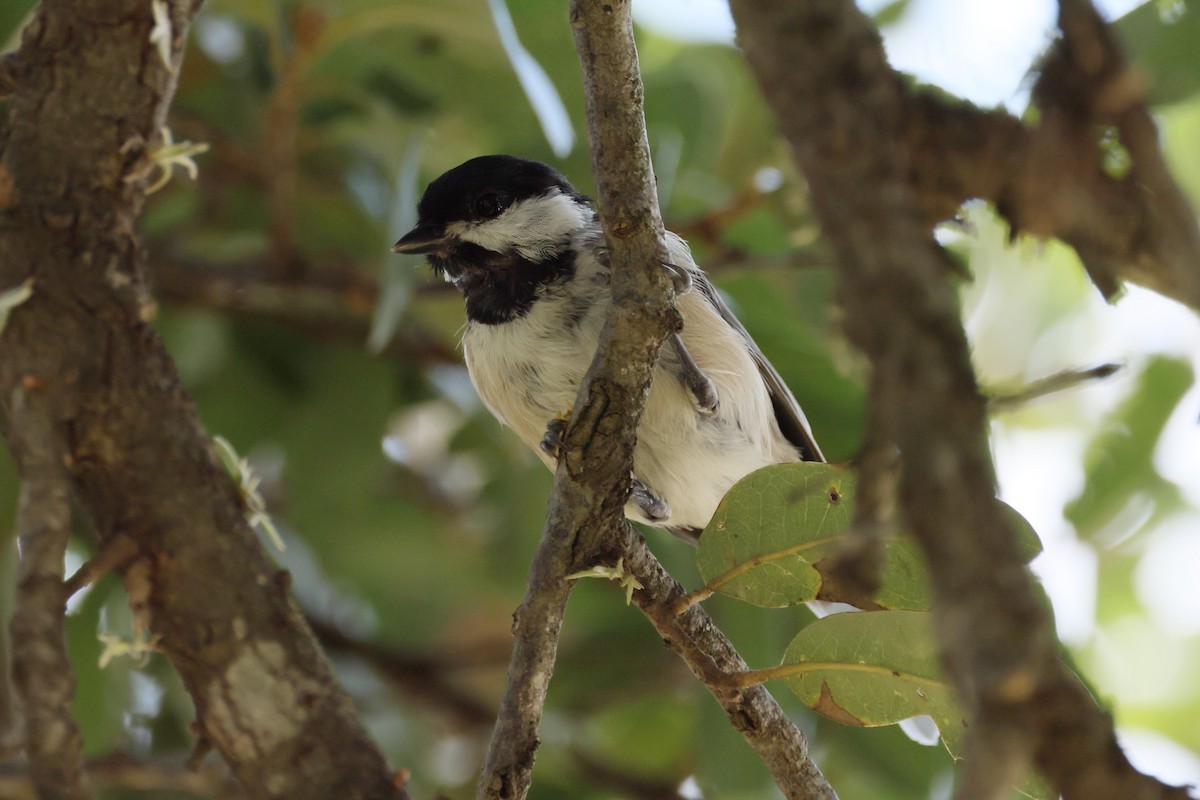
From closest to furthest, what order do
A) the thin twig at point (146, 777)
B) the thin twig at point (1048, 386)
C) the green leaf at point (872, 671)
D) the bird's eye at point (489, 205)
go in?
the thin twig at point (1048, 386) → the green leaf at point (872, 671) → the thin twig at point (146, 777) → the bird's eye at point (489, 205)

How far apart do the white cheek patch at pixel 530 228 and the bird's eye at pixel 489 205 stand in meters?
0.02

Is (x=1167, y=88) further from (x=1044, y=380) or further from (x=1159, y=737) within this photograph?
(x=1159, y=737)

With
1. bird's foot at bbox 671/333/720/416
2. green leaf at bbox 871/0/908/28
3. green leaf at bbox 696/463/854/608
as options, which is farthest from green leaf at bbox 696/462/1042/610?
green leaf at bbox 871/0/908/28

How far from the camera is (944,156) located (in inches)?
25.5

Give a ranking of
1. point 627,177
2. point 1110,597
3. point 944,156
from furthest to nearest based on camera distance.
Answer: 1. point 1110,597
2. point 627,177
3. point 944,156

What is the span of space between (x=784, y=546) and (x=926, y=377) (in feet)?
2.43

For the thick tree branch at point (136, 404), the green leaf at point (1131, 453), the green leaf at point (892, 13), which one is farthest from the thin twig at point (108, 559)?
the green leaf at point (892, 13)

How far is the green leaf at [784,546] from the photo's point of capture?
48.1 inches

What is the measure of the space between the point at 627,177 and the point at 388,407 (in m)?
1.55

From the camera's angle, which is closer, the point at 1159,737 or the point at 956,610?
the point at 956,610

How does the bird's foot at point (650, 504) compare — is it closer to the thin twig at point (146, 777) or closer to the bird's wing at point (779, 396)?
the bird's wing at point (779, 396)


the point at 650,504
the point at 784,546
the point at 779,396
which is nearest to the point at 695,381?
the point at 650,504

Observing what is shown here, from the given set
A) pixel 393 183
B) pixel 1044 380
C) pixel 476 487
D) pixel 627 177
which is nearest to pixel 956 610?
pixel 1044 380

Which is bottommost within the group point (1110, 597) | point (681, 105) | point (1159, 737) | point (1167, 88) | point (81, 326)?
point (1159, 737)
